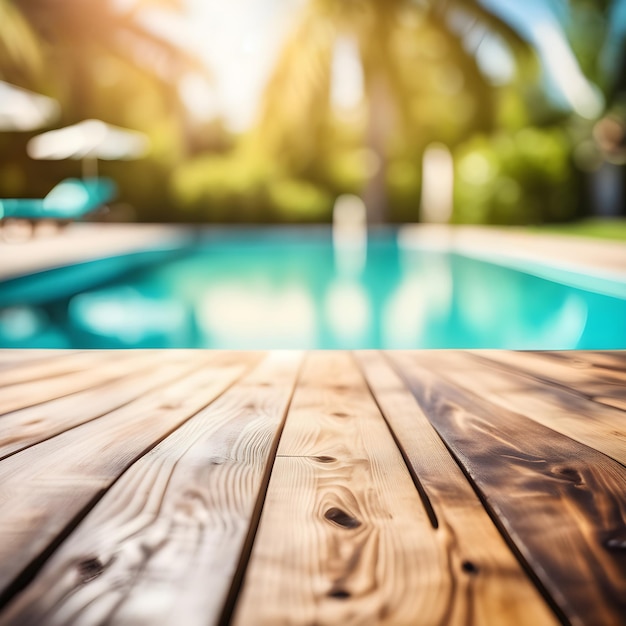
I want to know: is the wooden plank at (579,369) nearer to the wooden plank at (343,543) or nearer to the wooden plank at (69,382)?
the wooden plank at (343,543)

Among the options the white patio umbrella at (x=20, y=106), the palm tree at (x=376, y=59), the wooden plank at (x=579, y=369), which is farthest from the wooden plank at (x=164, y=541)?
the palm tree at (x=376, y=59)

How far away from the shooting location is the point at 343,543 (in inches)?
Answer: 35.6

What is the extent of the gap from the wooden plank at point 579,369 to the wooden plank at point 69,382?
1.19 m

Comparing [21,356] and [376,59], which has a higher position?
[376,59]

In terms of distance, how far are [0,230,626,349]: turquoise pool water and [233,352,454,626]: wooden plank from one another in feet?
10.8

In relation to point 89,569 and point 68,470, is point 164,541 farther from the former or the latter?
point 68,470

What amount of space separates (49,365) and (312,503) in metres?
1.39

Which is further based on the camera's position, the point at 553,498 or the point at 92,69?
the point at 92,69

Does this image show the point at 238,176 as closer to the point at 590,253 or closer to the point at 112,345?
the point at 590,253

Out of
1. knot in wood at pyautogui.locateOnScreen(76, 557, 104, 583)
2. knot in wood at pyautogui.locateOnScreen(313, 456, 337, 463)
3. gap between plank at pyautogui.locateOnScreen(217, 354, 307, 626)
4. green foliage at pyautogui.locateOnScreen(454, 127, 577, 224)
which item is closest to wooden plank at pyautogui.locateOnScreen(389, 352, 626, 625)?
knot in wood at pyautogui.locateOnScreen(313, 456, 337, 463)

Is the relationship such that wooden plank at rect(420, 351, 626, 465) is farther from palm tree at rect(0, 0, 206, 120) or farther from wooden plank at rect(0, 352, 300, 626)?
palm tree at rect(0, 0, 206, 120)

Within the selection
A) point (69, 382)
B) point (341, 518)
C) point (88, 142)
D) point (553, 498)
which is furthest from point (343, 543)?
point (88, 142)

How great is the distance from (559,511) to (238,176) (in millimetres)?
13433

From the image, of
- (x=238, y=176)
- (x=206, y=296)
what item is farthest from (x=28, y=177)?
(x=206, y=296)
